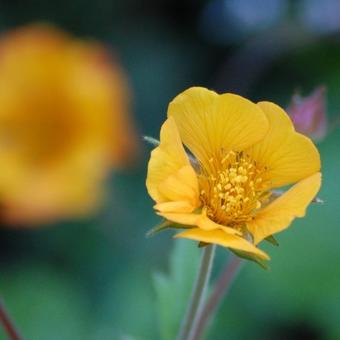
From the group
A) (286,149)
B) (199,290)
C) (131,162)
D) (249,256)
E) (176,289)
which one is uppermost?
(286,149)

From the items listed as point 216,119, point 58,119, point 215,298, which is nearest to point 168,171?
point 216,119

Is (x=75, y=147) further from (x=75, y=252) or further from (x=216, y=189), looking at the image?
(x=216, y=189)

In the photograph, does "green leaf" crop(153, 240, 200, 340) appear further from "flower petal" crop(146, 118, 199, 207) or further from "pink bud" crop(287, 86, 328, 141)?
"flower petal" crop(146, 118, 199, 207)

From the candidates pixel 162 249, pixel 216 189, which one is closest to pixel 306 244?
pixel 162 249

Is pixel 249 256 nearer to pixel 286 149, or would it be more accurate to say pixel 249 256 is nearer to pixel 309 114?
pixel 286 149

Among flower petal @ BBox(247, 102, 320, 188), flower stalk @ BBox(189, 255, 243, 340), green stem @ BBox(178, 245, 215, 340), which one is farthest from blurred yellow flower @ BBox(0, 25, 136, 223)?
flower petal @ BBox(247, 102, 320, 188)
